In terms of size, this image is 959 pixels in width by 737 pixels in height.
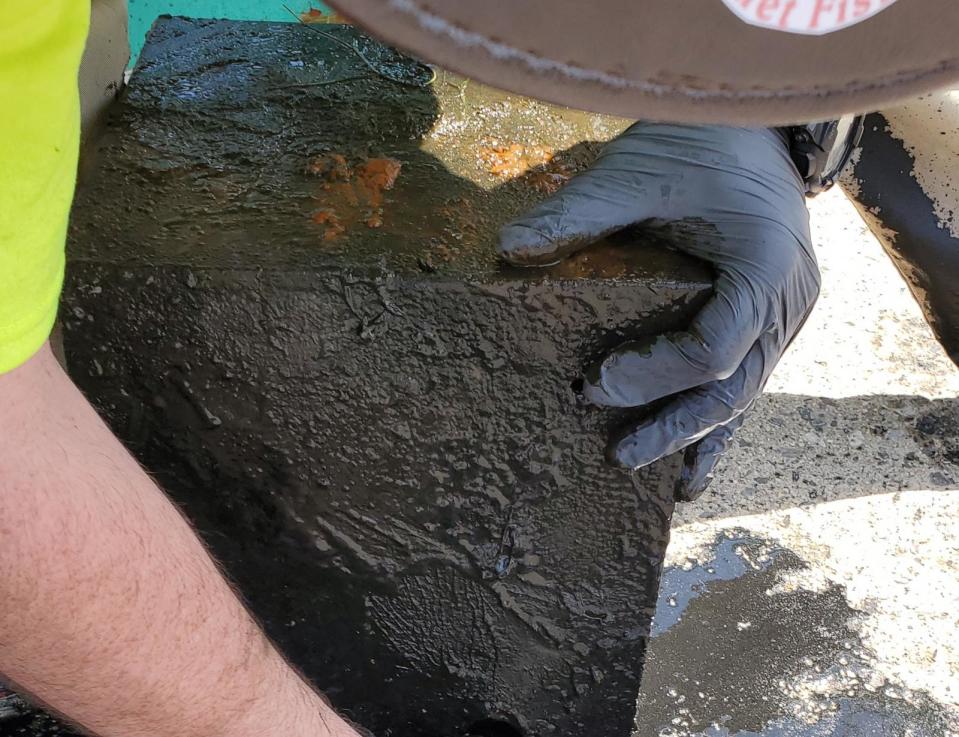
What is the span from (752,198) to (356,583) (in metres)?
1.01

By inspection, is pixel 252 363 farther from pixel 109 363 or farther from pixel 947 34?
pixel 947 34

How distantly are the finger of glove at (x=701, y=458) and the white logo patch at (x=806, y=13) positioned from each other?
3.60 feet

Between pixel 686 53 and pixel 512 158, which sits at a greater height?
pixel 686 53

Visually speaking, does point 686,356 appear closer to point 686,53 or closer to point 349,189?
point 349,189

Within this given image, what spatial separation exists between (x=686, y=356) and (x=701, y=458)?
1.23ft

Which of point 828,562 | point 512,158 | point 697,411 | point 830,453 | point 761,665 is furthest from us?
point 830,453

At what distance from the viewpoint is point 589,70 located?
555 millimetres

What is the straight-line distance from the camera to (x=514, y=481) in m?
1.53

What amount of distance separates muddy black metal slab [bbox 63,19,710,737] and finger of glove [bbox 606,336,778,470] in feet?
0.26

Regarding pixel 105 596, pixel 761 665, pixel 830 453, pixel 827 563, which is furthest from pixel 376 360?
pixel 830 453

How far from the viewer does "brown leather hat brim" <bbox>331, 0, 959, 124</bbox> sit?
1.73 feet

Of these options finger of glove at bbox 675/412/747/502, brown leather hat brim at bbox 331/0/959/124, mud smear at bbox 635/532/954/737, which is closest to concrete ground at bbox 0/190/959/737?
mud smear at bbox 635/532/954/737

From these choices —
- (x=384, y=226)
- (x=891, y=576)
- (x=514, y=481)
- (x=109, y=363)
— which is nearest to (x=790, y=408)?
(x=891, y=576)

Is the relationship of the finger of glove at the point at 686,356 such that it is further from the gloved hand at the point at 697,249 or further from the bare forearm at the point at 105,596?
the bare forearm at the point at 105,596
